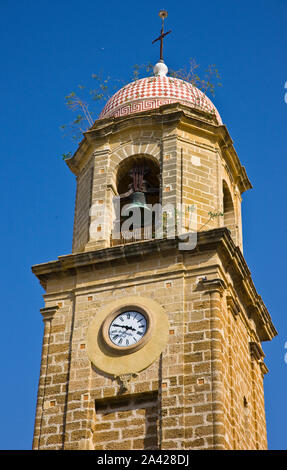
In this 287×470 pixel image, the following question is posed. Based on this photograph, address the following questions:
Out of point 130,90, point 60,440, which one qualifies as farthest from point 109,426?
point 130,90

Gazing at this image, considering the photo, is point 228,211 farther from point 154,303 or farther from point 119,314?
point 119,314

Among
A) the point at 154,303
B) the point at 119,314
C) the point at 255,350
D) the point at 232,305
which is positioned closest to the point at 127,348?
the point at 119,314

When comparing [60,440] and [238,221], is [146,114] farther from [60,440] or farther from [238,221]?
[60,440]

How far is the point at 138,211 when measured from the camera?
84.4ft

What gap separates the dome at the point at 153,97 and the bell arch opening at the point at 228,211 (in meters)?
1.80

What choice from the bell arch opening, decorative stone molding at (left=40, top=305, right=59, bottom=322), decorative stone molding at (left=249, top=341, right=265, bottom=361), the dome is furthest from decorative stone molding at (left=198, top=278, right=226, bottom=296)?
the dome

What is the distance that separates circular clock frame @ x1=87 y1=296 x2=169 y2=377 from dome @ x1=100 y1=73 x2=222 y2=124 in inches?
222

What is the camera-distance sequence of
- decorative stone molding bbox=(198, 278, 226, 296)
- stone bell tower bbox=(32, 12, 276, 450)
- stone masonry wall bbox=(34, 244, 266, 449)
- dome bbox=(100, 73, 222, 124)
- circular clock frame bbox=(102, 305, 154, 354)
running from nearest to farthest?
1. stone masonry wall bbox=(34, 244, 266, 449)
2. stone bell tower bbox=(32, 12, 276, 450)
3. circular clock frame bbox=(102, 305, 154, 354)
4. decorative stone molding bbox=(198, 278, 226, 296)
5. dome bbox=(100, 73, 222, 124)

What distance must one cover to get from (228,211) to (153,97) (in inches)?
131

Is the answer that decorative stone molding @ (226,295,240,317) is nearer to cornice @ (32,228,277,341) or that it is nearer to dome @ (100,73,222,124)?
cornice @ (32,228,277,341)

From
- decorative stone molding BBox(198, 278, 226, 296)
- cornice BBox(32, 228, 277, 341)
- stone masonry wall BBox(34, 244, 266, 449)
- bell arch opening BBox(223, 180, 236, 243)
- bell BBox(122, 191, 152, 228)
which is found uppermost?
bell arch opening BBox(223, 180, 236, 243)

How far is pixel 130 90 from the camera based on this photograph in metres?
28.1

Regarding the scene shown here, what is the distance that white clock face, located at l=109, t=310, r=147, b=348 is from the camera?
23.2 m

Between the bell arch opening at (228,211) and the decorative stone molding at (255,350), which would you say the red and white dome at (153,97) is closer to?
the bell arch opening at (228,211)
